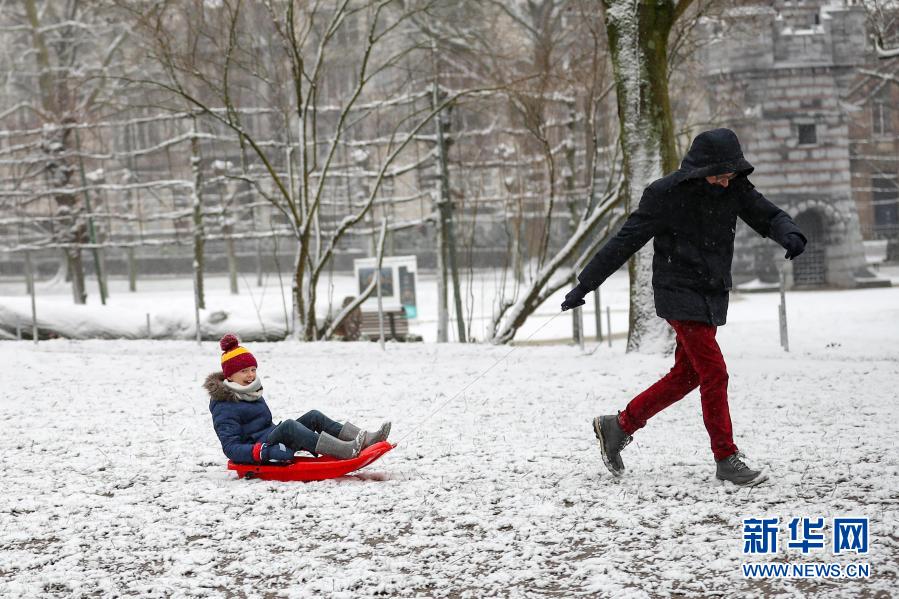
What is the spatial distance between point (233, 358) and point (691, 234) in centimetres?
288

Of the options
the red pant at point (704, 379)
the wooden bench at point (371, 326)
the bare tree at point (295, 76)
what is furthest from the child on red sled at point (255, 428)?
the wooden bench at point (371, 326)

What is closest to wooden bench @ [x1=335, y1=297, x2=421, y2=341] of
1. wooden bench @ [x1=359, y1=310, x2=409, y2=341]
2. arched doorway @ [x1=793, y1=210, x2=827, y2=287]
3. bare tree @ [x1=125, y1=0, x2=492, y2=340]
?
wooden bench @ [x1=359, y1=310, x2=409, y2=341]

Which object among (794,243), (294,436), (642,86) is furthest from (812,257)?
(294,436)

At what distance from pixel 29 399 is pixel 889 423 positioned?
307 inches

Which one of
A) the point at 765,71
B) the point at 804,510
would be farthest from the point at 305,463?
the point at 765,71

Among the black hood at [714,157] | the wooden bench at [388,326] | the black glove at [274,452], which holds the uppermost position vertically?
the black hood at [714,157]

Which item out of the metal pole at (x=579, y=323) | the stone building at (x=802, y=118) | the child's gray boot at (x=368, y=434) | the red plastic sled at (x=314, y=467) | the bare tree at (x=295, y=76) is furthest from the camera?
the stone building at (x=802, y=118)

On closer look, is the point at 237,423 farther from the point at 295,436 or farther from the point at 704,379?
the point at 704,379

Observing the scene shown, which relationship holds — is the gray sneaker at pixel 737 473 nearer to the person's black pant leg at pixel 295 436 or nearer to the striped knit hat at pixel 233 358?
the person's black pant leg at pixel 295 436

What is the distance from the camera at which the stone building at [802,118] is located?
3681 cm

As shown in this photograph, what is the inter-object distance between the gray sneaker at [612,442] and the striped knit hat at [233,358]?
7.18 feet

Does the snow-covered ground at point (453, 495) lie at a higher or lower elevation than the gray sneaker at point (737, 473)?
lower

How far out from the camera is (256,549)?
508 cm

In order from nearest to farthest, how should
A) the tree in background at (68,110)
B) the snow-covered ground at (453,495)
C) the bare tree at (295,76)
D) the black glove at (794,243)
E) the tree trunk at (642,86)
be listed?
the snow-covered ground at (453,495) → the black glove at (794,243) → the tree trunk at (642,86) → the bare tree at (295,76) → the tree in background at (68,110)
